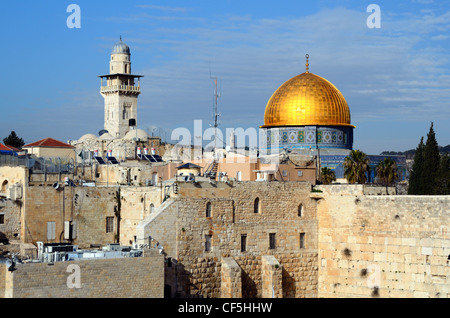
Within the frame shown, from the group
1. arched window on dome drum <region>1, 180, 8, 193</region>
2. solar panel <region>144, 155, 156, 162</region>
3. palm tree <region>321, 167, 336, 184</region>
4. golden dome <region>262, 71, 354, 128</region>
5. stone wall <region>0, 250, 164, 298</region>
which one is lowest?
stone wall <region>0, 250, 164, 298</region>

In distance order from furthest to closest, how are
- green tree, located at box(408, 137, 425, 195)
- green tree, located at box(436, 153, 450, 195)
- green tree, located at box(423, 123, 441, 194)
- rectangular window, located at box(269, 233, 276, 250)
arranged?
green tree, located at box(408, 137, 425, 195)
green tree, located at box(423, 123, 441, 194)
green tree, located at box(436, 153, 450, 195)
rectangular window, located at box(269, 233, 276, 250)

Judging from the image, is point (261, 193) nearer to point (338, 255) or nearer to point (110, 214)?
point (338, 255)

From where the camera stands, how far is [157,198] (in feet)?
97.1

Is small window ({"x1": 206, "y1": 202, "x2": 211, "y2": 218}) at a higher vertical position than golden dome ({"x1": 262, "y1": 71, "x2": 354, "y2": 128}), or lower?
lower

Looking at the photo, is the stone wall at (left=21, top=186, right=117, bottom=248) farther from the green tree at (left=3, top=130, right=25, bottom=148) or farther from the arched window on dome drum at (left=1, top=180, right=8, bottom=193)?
the green tree at (left=3, top=130, right=25, bottom=148)

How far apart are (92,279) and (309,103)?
21.3 m

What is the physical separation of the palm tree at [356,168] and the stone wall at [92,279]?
49.7 feet

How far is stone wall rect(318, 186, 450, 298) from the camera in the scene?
27395mm

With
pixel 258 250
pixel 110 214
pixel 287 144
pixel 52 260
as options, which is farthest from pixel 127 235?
pixel 287 144

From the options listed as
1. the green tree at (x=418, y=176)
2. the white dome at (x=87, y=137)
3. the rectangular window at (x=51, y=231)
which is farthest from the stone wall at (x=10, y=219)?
the white dome at (x=87, y=137)

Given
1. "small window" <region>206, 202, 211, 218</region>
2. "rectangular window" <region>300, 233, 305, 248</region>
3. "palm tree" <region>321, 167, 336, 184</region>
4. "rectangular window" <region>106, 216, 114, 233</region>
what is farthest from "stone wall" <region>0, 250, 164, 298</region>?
"palm tree" <region>321, 167, 336, 184</region>

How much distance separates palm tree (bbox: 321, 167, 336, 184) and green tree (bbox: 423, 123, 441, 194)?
5564mm

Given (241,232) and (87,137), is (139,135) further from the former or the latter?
(241,232)
